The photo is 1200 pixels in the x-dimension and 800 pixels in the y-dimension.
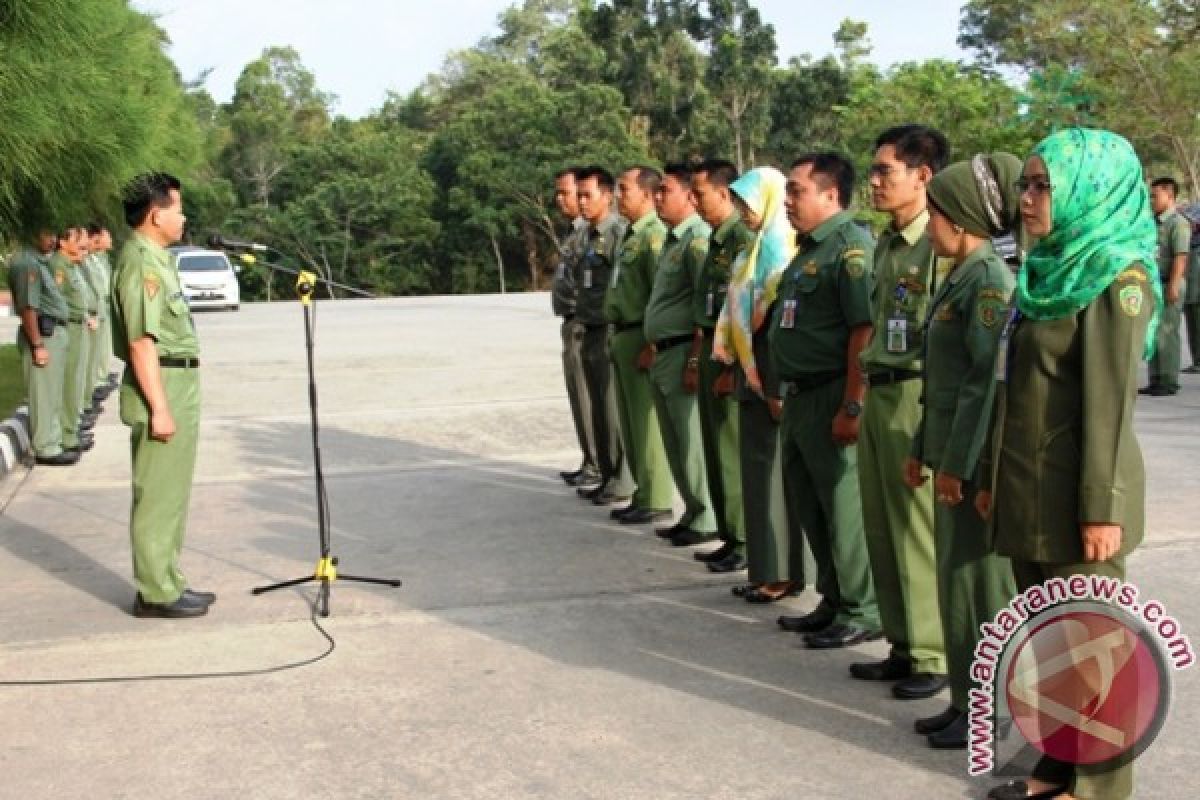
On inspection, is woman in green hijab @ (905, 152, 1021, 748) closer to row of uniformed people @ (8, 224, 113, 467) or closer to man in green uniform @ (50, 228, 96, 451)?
row of uniformed people @ (8, 224, 113, 467)

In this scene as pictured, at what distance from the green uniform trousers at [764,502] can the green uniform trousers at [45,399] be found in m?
6.09

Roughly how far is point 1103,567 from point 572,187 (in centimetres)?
534

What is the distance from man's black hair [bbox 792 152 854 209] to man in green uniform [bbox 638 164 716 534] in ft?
5.00

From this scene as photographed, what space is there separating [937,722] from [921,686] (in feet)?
1.25

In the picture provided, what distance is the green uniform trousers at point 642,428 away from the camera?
7.40m

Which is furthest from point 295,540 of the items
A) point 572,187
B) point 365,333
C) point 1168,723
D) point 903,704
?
point 365,333

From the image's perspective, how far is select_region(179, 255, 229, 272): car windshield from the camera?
2884 centimetres

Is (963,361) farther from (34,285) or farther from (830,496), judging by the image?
(34,285)

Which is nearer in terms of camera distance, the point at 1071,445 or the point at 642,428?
the point at 1071,445

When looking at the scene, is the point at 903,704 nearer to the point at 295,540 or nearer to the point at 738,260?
the point at 738,260

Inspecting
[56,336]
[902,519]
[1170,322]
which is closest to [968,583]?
[902,519]

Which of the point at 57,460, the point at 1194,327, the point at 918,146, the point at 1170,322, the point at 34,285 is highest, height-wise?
the point at 918,146

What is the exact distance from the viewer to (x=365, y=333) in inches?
814

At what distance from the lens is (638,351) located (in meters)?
7.41
